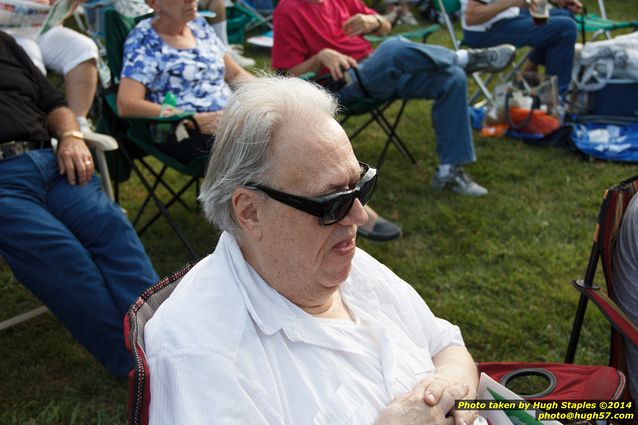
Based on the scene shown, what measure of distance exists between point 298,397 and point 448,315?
79.5 inches

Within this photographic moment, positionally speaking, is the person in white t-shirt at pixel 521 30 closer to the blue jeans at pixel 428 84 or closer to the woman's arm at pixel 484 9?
the woman's arm at pixel 484 9

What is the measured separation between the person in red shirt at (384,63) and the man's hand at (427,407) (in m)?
2.97

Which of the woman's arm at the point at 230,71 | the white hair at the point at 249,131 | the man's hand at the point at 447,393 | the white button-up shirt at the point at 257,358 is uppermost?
the white hair at the point at 249,131

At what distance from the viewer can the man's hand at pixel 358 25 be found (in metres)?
4.79

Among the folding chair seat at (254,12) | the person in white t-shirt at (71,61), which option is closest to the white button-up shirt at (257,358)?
the person in white t-shirt at (71,61)

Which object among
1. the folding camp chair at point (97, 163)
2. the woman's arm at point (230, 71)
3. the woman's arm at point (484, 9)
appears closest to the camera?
the folding camp chair at point (97, 163)

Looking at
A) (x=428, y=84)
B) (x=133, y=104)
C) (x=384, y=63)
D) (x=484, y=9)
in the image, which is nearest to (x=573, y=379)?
(x=133, y=104)

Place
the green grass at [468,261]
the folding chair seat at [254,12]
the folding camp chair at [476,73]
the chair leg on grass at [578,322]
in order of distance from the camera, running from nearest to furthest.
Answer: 1. the chair leg on grass at [578,322]
2. the green grass at [468,261]
3. the folding camp chair at [476,73]
4. the folding chair seat at [254,12]

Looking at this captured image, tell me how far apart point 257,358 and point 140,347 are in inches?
10.2

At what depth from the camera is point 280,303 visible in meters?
1.68

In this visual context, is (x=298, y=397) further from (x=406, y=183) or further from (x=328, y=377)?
(x=406, y=183)

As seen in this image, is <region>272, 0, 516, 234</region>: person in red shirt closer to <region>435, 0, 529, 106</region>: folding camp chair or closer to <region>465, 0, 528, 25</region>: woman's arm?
<region>465, 0, 528, 25</region>: woman's arm

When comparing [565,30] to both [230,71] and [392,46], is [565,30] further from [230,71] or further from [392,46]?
[230,71]

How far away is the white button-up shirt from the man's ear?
0.24 feet
